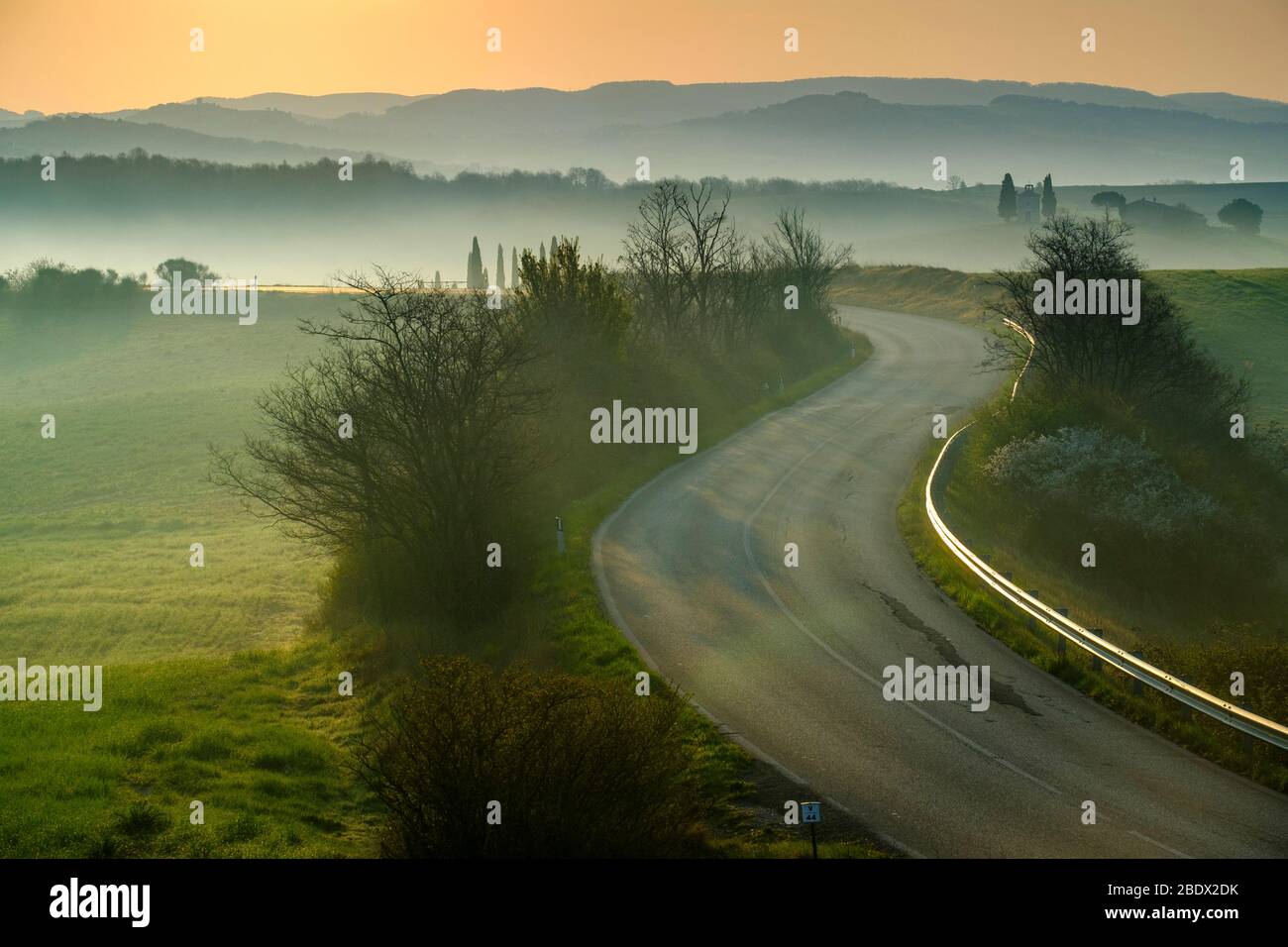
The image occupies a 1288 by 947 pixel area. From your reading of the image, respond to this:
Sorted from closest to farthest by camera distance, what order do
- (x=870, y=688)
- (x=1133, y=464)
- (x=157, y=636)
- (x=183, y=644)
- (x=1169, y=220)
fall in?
(x=870, y=688) < (x=183, y=644) < (x=157, y=636) < (x=1133, y=464) < (x=1169, y=220)

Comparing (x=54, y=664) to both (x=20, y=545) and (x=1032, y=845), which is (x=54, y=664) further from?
(x=1032, y=845)

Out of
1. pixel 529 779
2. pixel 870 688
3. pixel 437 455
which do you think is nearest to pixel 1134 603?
pixel 870 688

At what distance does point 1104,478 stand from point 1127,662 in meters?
18.8

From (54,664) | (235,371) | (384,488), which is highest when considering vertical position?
(235,371)

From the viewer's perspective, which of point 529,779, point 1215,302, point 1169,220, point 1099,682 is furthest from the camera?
point 1169,220

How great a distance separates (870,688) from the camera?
700 inches

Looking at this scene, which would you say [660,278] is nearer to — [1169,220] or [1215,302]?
[1215,302]

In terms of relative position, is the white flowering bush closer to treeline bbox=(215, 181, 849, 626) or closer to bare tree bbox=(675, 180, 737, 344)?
treeline bbox=(215, 181, 849, 626)

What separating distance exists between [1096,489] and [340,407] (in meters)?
22.2

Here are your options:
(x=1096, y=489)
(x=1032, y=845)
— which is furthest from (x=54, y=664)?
(x=1096, y=489)

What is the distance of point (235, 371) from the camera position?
78.9 meters

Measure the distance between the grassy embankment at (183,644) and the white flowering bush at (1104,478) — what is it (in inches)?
460

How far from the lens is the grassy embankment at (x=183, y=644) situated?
13336 millimetres

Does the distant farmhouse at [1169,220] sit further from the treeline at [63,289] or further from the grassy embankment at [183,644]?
the treeline at [63,289]
